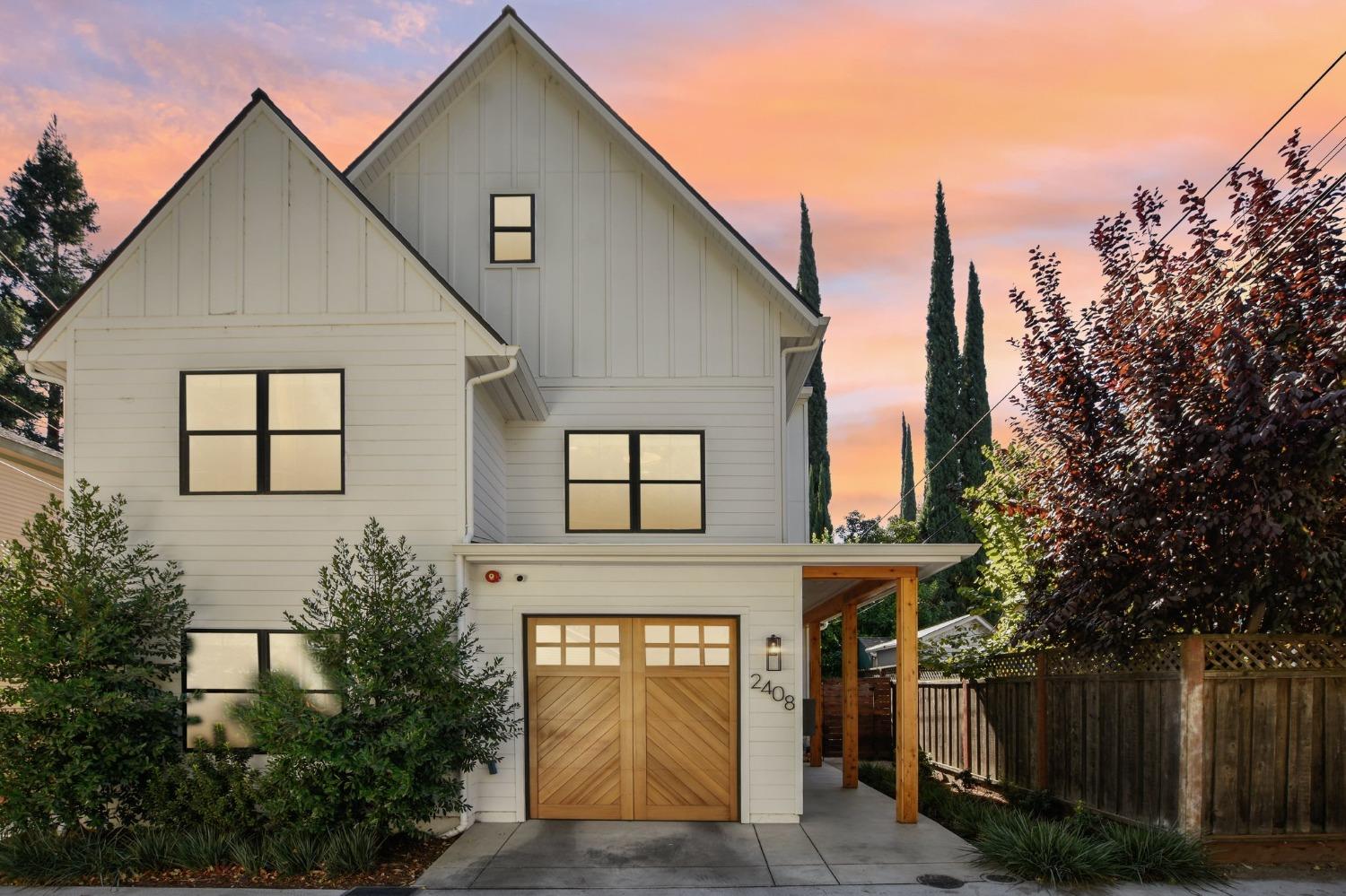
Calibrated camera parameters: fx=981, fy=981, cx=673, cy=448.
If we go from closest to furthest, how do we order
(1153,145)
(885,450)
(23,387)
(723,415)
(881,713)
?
(723,415) → (1153,145) → (881,713) → (23,387) → (885,450)

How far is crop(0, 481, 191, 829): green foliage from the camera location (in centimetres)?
852

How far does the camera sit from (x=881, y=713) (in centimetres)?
1758

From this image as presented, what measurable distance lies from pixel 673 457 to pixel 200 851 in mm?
6126

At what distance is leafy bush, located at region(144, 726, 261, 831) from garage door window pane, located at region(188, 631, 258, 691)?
0.75 meters

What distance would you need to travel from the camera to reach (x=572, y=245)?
11.8 metres

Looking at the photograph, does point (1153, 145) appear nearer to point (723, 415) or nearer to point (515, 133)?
point (723, 415)

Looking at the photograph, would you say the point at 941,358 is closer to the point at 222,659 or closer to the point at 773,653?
the point at 773,653

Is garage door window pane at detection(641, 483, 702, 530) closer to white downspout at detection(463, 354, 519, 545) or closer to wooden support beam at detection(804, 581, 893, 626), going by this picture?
wooden support beam at detection(804, 581, 893, 626)

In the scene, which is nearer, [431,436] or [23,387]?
[431,436]

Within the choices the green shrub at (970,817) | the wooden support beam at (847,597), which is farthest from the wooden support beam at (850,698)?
the green shrub at (970,817)

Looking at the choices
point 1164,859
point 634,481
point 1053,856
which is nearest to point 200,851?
point 634,481

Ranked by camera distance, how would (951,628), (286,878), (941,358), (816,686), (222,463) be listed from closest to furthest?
(286,878) → (222,463) → (816,686) → (951,628) → (941,358)

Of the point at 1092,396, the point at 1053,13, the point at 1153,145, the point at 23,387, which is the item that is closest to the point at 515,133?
the point at 1053,13

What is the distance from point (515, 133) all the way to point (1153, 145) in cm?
841
